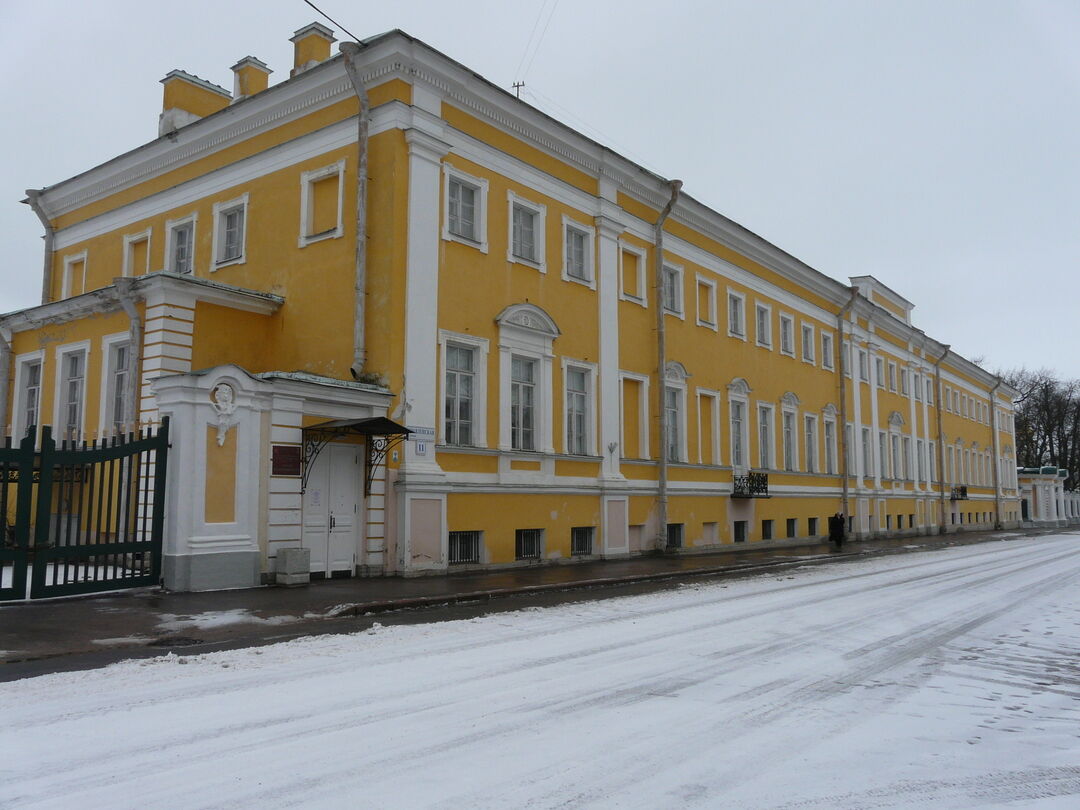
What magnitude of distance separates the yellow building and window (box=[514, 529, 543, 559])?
0.26ft

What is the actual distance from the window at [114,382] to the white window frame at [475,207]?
6.75m

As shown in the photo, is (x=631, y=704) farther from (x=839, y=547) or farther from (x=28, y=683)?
(x=839, y=547)

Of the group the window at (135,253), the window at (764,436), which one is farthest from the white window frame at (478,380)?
the window at (764,436)

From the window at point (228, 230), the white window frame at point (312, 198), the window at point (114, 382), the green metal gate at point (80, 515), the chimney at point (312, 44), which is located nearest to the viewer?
the green metal gate at point (80, 515)

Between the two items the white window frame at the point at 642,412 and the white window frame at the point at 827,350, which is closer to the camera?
the white window frame at the point at 642,412

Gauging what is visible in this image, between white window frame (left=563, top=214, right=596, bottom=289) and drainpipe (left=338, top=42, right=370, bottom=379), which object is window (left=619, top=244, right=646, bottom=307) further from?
drainpipe (left=338, top=42, right=370, bottom=379)

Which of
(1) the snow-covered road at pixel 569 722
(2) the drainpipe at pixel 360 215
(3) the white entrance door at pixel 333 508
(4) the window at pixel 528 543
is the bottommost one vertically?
(1) the snow-covered road at pixel 569 722

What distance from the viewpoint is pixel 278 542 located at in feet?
45.7

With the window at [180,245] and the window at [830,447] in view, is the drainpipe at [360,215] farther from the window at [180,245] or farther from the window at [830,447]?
the window at [830,447]

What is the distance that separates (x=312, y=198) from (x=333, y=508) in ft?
22.0

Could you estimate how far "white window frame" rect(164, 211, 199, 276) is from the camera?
20.8m

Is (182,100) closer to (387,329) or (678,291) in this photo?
(387,329)

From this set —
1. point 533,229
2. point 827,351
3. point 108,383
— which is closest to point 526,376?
point 533,229

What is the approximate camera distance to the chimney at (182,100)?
73.7 ft
